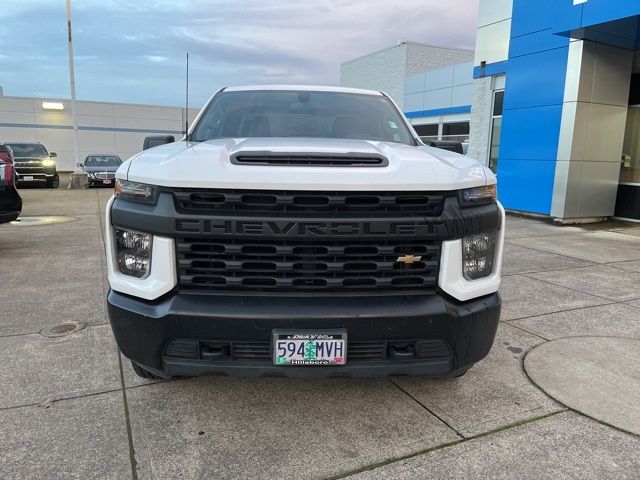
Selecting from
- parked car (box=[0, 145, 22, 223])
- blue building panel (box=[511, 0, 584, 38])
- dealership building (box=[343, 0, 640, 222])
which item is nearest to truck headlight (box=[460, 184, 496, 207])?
parked car (box=[0, 145, 22, 223])

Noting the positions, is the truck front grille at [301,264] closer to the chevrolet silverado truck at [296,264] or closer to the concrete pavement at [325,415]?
the chevrolet silverado truck at [296,264]

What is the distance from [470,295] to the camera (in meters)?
2.54

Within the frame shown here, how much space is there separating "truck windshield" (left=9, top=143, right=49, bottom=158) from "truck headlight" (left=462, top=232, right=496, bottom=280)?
20.4 m

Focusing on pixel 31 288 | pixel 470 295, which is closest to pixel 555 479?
pixel 470 295

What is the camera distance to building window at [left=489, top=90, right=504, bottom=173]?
14452 mm

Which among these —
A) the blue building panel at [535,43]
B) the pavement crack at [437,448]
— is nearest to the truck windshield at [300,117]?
the pavement crack at [437,448]

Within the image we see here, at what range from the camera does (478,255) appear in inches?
103

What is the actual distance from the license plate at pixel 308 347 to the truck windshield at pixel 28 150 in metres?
20.1

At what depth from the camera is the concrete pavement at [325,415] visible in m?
2.40

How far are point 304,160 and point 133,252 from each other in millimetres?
984

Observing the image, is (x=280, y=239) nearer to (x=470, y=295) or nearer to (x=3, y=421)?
(x=470, y=295)

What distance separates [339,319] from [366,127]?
1994 mm

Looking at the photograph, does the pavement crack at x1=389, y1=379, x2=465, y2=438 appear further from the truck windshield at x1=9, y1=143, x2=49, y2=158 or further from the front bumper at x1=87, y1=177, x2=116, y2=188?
the truck windshield at x1=9, y1=143, x2=49, y2=158

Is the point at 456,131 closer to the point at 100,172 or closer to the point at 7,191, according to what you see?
the point at 100,172
